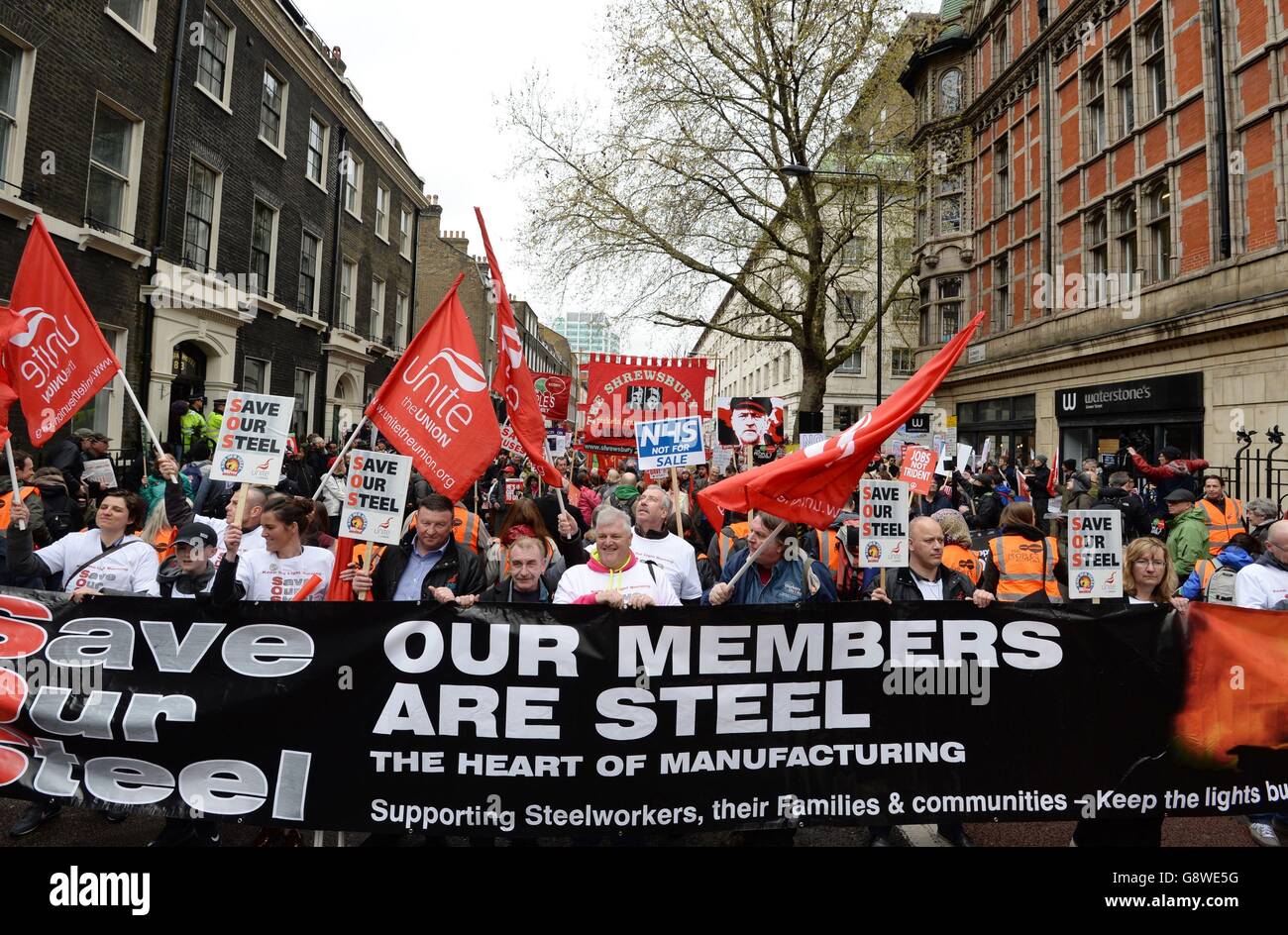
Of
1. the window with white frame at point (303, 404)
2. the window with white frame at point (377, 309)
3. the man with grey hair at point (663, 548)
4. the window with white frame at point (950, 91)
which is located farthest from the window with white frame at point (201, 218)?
the window with white frame at point (950, 91)

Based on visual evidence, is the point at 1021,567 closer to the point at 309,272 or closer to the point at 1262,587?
the point at 1262,587

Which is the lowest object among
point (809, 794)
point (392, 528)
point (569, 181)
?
point (809, 794)

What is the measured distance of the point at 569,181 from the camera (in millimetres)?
21797

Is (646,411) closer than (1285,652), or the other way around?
(1285,652)

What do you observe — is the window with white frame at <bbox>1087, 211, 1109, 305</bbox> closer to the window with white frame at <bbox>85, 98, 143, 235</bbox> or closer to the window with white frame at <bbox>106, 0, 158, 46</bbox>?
the window with white frame at <bbox>106, 0, 158, 46</bbox>

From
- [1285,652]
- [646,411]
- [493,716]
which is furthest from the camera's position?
[646,411]

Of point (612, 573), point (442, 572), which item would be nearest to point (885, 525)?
point (612, 573)

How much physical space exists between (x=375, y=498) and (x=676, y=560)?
83.3 inches

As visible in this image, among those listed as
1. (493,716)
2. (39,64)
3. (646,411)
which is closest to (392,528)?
(493,716)

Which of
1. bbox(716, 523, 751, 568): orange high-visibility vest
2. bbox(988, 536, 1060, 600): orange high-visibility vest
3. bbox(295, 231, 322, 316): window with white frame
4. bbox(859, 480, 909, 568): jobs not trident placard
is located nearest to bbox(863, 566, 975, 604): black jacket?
bbox(859, 480, 909, 568): jobs not trident placard
